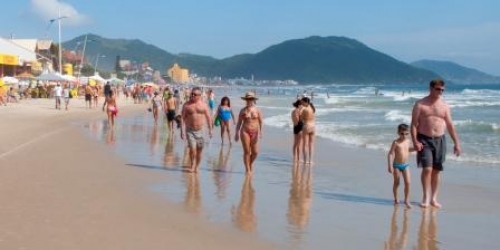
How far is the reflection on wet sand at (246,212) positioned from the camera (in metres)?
6.48

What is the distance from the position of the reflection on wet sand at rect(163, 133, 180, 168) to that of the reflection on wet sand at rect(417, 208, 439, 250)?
492 cm

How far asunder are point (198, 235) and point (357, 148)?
10.2 meters

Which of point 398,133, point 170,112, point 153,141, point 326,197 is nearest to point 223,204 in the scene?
point 326,197

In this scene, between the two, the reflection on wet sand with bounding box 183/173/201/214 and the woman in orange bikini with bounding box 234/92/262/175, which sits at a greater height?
the woman in orange bikini with bounding box 234/92/262/175

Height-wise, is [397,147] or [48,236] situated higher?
[397,147]

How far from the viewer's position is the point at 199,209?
7242mm

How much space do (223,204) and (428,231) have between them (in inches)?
93.2

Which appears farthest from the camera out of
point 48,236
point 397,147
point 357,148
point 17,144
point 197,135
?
point 357,148

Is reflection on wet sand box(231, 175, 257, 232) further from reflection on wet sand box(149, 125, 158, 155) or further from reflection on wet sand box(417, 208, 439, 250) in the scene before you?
reflection on wet sand box(149, 125, 158, 155)

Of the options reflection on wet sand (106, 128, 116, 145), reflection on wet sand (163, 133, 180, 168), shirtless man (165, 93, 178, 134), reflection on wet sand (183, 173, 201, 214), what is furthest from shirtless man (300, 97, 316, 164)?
shirtless man (165, 93, 178, 134)

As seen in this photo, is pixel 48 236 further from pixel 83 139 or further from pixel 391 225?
pixel 83 139

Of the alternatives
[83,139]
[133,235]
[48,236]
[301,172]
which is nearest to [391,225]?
[133,235]

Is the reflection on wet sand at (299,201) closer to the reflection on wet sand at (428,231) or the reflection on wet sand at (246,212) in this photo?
the reflection on wet sand at (246,212)

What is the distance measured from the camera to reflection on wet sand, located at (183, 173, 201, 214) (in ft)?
24.0
